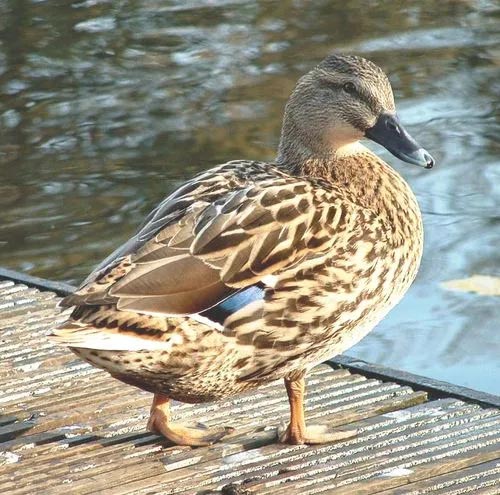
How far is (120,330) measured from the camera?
458cm

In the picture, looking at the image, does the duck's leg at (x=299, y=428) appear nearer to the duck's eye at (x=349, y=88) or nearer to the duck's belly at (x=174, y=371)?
the duck's belly at (x=174, y=371)

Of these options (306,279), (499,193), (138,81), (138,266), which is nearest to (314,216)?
(306,279)

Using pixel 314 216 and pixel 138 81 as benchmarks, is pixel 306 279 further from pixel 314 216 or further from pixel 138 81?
pixel 138 81

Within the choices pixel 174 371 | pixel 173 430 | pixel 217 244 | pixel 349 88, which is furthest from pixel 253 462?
pixel 349 88

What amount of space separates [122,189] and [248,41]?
313 centimetres

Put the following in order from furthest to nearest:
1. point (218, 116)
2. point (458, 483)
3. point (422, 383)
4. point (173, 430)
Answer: point (218, 116), point (422, 383), point (173, 430), point (458, 483)

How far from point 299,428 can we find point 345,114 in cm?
110

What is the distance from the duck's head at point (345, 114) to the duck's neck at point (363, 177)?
0.08ft

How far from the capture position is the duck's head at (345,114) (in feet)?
17.6

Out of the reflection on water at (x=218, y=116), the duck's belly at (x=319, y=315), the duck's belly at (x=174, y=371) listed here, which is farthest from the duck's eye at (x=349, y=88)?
the reflection on water at (x=218, y=116)

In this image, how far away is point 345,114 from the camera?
212 inches

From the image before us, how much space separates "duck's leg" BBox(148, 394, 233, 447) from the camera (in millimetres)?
5102

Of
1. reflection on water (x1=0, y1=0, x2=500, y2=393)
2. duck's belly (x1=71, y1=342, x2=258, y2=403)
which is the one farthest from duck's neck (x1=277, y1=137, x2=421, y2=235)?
reflection on water (x1=0, y1=0, x2=500, y2=393)

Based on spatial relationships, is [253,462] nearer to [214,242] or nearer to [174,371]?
[174,371]
